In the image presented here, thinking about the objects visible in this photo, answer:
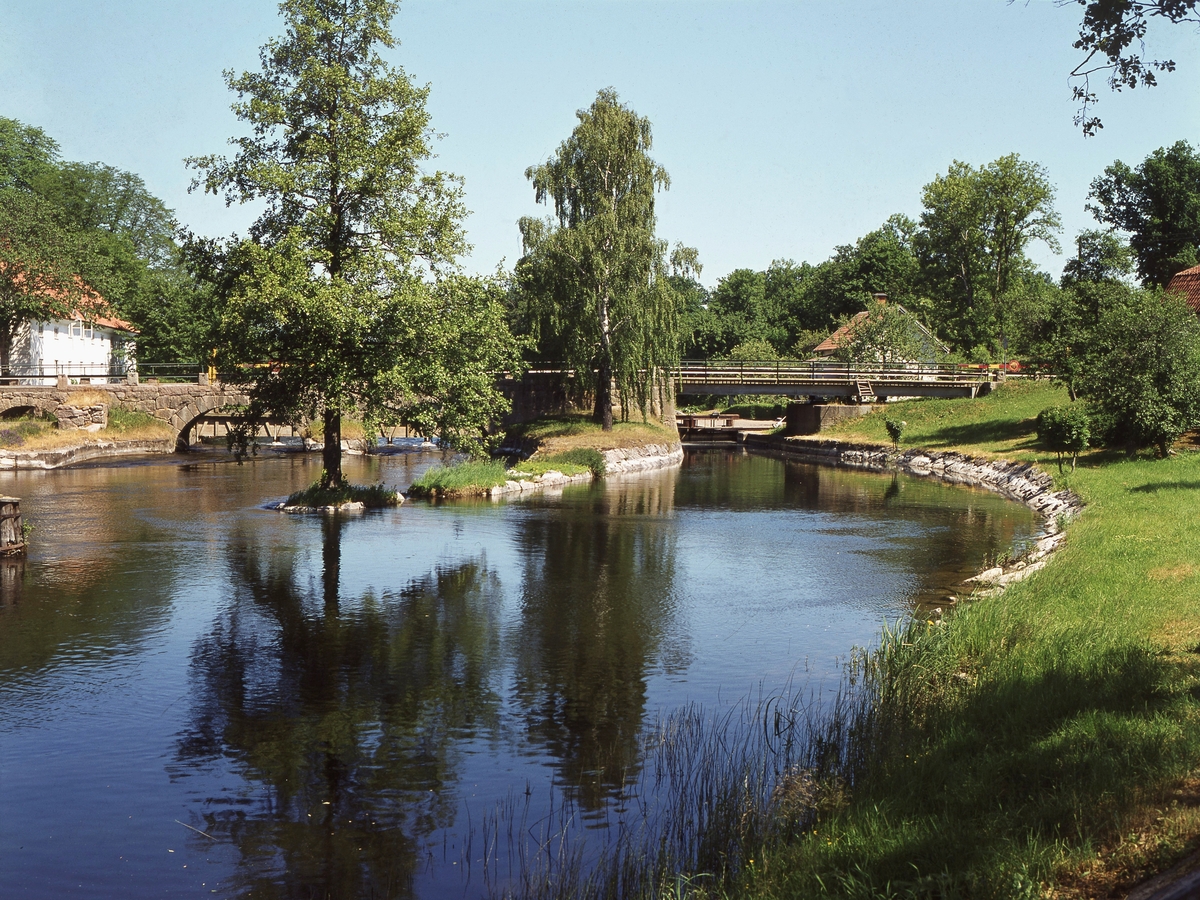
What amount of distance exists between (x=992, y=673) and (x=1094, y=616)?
9.22 feet

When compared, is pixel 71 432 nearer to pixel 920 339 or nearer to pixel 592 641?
pixel 592 641

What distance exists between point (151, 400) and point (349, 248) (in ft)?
105

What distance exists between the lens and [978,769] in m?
9.91

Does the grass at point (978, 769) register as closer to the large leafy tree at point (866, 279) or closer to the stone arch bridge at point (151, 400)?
the stone arch bridge at point (151, 400)

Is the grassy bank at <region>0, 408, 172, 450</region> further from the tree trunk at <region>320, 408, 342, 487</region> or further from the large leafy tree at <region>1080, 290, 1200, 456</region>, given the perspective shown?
the large leafy tree at <region>1080, 290, 1200, 456</region>

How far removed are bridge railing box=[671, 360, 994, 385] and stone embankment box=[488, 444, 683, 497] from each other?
30.8 feet

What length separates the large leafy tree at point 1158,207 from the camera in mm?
77188

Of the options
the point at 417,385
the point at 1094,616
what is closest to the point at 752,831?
the point at 1094,616

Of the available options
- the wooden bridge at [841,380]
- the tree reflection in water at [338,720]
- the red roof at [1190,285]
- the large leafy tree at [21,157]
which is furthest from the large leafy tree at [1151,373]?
the large leafy tree at [21,157]

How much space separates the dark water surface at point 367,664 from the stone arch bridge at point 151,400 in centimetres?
2660

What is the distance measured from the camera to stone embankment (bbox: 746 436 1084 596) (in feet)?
74.7

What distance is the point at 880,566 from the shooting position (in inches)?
987

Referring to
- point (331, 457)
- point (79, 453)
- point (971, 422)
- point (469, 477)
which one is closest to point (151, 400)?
point (79, 453)

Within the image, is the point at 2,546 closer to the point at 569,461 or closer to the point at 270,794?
the point at 270,794
